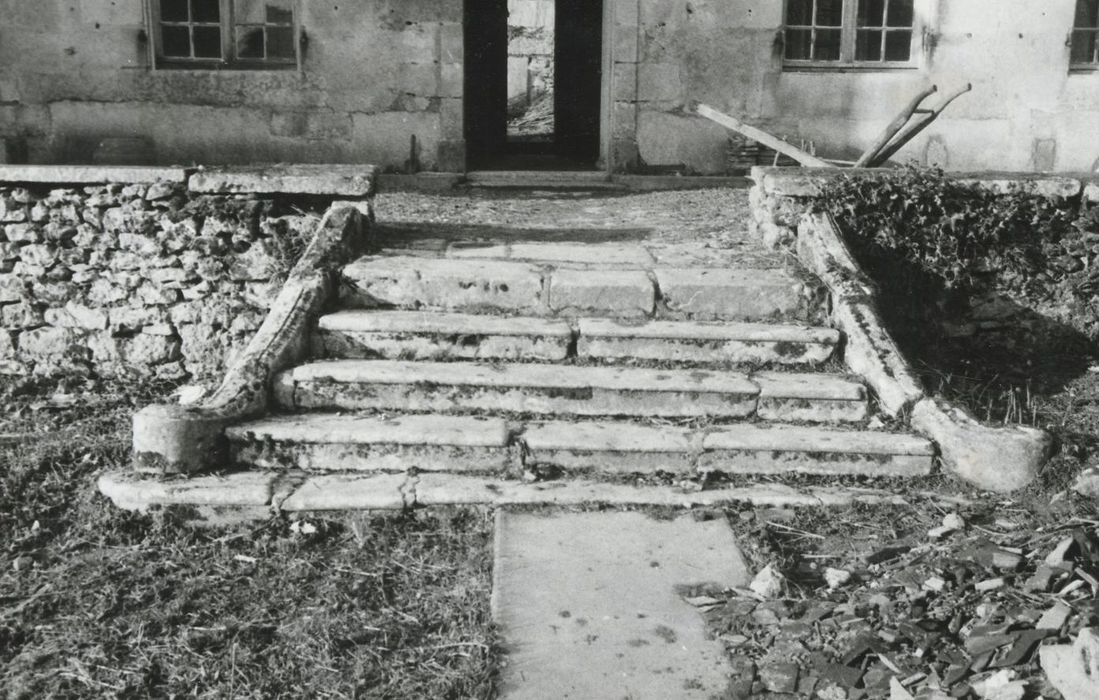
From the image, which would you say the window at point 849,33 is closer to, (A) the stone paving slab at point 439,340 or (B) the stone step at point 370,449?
(A) the stone paving slab at point 439,340

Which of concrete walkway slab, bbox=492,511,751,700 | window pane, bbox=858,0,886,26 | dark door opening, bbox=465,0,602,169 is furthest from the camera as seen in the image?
dark door opening, bbox=465,0,602,169

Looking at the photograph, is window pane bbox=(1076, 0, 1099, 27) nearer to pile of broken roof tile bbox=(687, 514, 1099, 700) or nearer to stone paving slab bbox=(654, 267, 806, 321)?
stone paving slab bbox=(654, 267, 806, 321)

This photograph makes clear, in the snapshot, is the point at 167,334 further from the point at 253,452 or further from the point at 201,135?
the point at 201,135

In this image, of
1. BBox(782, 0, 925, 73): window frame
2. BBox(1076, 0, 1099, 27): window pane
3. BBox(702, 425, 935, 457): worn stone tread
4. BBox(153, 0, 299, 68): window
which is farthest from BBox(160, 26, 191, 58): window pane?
BBox(1076, 0, 1099, 27): window pane

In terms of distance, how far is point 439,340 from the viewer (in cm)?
527

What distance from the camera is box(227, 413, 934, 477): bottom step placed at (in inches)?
183

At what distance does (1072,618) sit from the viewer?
3250mm

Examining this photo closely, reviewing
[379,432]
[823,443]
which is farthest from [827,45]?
[379,432]

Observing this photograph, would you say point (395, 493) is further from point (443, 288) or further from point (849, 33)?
point (849, 33)

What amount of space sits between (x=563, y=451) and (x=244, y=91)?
6358 mm

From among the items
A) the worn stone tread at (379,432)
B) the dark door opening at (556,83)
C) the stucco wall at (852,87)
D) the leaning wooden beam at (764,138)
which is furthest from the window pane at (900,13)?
the worn stone tread at (379,432)

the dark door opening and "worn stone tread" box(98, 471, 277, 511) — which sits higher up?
the dark door opening

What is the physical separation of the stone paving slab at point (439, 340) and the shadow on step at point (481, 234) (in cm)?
109

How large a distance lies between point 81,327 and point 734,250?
3.97m
